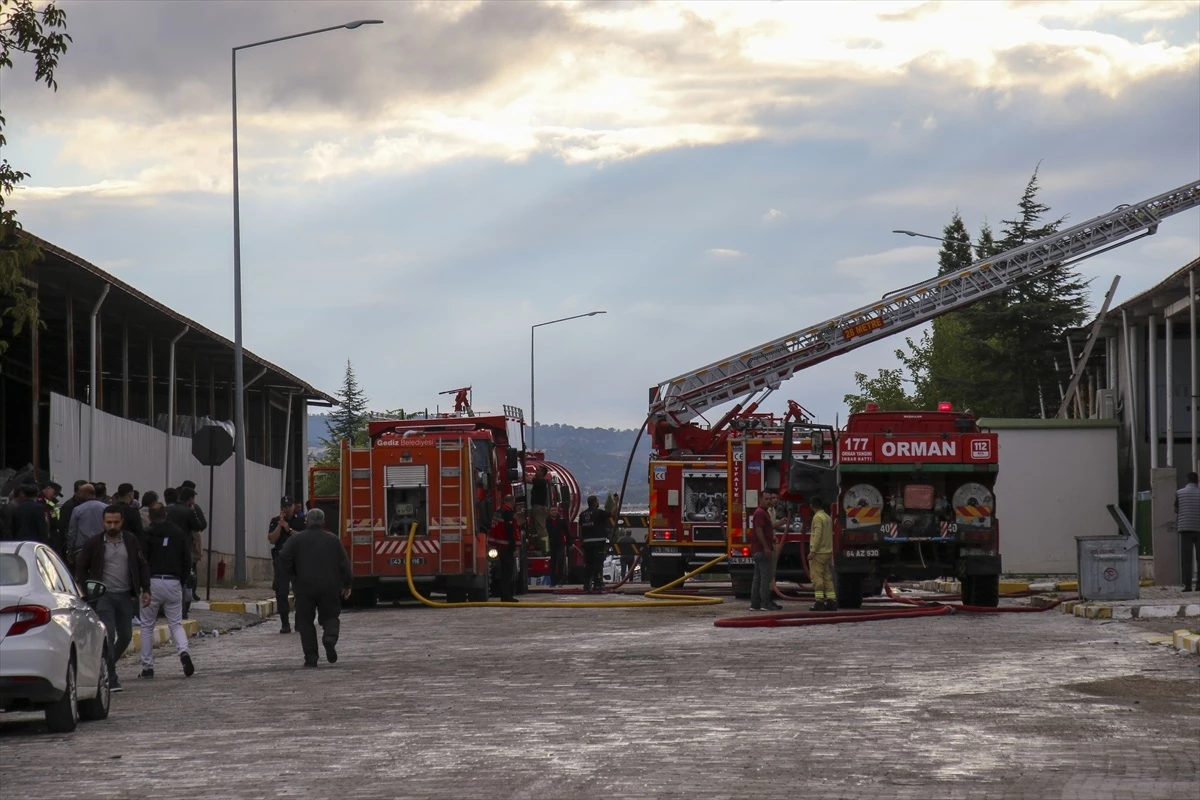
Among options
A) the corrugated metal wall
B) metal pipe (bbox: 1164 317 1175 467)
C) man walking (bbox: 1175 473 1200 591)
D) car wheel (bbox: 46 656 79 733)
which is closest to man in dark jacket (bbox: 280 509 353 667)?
car wheel (bbox: 46 656 79 733)

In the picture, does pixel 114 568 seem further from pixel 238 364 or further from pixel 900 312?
pixel 900 312

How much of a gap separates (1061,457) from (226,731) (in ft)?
91.7

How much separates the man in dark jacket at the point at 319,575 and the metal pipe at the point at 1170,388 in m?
21.0

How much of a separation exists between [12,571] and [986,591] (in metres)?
15.5

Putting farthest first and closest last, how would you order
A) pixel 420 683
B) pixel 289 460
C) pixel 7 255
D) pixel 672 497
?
pixel 289 460 < pixel 672 497 < pixel 7 255 < pixel 420 683

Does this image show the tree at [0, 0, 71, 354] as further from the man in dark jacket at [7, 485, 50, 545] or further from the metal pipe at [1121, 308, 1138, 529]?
the metal pipe at [1121, 308, 1138, 529]

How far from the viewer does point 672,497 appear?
32812 millimetres

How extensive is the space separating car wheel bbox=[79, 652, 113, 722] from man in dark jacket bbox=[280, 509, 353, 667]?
4388 mm

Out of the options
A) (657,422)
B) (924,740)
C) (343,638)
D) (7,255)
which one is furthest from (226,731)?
(657,422)

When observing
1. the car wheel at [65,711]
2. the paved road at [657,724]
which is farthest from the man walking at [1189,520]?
the car wheel at [65,711]

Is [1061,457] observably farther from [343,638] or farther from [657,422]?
[343,638]

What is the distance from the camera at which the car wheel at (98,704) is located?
528 inches

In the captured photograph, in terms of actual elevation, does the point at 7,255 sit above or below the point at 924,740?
above

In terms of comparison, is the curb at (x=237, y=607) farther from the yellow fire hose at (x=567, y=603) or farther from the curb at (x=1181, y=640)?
the curb at (x=1181, y=640)
